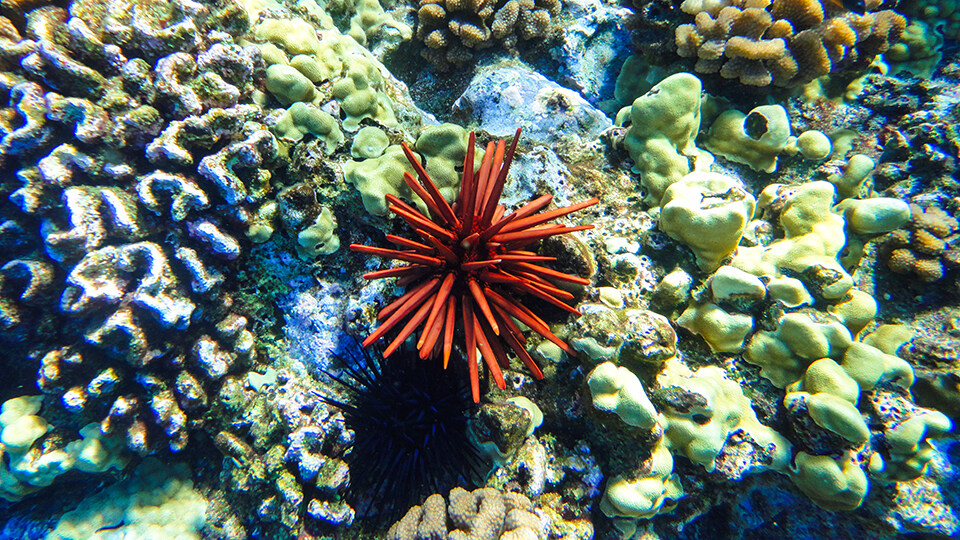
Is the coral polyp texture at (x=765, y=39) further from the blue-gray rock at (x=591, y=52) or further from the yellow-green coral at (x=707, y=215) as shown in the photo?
the yellow-green coral at (x=707, y=215)

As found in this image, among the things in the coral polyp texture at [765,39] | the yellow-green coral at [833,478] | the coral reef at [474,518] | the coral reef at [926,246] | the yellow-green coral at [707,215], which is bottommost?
the coral reef at [474,518]

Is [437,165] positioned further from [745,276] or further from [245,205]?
[745,276]

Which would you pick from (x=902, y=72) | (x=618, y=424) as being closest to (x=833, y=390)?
(x=618, y=424)

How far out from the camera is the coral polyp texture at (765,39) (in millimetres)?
3100

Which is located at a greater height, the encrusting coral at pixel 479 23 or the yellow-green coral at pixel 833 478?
Answer: the encrusting coral at pixel 479 23

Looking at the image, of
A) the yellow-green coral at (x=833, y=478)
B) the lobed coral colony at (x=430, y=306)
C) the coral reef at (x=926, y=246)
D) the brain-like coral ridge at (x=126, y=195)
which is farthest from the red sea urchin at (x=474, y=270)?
the coral reef at (x=926, y=246)

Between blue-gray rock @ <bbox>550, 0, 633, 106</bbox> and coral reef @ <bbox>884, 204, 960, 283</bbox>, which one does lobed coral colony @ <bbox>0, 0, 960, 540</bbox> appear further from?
blue-gray rock @ <bbox>550, 0, 633, 106</bbox>

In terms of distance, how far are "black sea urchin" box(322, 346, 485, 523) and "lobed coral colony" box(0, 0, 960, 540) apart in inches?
0.8

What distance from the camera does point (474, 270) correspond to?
→ 6.42ft

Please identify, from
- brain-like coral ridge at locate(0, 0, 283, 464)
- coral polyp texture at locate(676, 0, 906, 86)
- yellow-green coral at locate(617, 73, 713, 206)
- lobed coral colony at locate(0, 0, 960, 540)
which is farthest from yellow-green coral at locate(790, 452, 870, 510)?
brain-like coral ridge at locate(0, 0, 283, 464)

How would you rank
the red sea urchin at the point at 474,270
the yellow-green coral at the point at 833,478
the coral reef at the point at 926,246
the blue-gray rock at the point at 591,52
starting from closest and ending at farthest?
the red sea urchin at the point at 474,270
the yellow-green coral at the point at 833,478
the coral reef at the point at 926,246
the blue-gray rock at the point at 591,52

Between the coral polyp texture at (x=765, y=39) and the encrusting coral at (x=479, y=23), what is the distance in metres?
1.47

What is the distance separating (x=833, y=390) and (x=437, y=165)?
3000 mm

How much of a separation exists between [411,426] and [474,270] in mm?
1109
